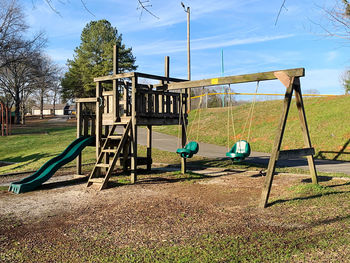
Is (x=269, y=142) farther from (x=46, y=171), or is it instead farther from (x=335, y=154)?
(x=46, y=171)

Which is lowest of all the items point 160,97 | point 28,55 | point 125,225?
point 125,225

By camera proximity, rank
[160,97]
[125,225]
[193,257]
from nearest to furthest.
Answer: [193,257] → [125,225] → [160,97]

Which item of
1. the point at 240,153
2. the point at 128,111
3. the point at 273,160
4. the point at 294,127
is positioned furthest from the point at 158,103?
the point at 294,127

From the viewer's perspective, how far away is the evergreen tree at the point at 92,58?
47.0 metres

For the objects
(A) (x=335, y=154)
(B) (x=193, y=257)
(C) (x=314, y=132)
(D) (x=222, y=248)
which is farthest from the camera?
(C) (x=314, y=132)

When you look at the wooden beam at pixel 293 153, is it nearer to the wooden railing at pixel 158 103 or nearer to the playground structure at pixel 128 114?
the playground structure at pixel 128 114

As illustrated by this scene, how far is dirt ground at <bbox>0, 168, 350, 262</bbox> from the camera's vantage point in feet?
15.6

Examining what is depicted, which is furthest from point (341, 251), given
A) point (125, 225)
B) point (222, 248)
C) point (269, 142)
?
point (269, 142)

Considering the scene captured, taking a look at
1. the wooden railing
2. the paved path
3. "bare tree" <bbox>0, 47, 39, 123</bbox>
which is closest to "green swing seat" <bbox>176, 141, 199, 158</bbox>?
the wooden railing

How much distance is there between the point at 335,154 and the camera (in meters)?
14.8

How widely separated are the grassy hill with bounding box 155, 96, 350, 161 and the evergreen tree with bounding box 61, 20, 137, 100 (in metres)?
23.4

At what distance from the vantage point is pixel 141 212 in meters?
5.92

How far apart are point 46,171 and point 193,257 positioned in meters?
6.00

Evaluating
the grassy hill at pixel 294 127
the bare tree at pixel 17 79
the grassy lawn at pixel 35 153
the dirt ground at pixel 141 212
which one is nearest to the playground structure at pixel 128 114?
the dirt ground at pixel 141 212
